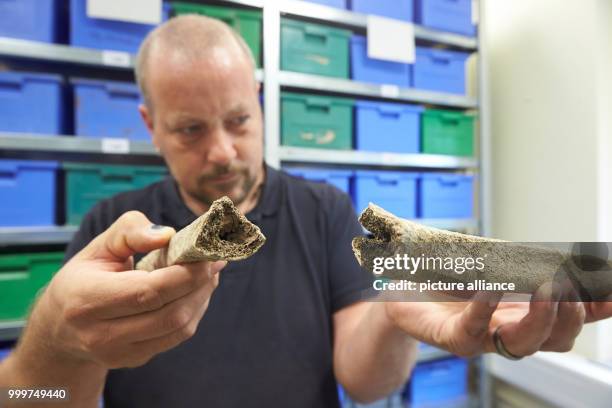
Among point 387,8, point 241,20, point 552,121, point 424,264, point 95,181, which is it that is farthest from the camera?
point 95,181

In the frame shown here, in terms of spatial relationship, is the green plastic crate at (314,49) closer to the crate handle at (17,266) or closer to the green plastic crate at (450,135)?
the green plastic crate at (450,135)

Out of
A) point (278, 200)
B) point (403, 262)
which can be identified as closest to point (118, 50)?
point (278, 200)

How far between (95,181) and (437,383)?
0.69 metres

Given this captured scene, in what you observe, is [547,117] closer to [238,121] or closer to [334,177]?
[238,121]

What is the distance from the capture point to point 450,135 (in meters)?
0.40

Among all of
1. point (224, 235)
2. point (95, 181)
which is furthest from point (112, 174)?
point (224, 235)

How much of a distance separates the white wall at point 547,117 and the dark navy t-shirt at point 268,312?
176 millimetres

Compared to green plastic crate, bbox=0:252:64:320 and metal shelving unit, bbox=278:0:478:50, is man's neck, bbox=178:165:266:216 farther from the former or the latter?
green plastic crate, bbox=0:252:64:320

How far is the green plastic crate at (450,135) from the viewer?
33 centimetres

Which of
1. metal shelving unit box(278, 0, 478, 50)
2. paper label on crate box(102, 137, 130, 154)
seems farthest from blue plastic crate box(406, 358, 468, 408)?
paper label on crate box(102, 137, 130, 154)

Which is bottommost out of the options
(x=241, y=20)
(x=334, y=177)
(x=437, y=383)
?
(x=437, y=383)

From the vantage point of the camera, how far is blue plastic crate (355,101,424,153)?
1.71 feet

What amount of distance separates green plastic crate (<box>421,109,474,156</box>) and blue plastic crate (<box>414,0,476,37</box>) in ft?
0.29

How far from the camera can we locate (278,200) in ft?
1.56
